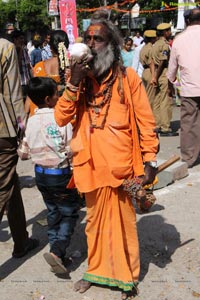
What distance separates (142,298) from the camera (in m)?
3.13

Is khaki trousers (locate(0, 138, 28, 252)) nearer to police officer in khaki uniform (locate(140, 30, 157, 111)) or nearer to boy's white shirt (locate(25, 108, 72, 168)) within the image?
boy's white shirt (locate(25, 108, 72, 168))

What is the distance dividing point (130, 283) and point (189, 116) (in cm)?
344

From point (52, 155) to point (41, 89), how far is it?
1.68 feet

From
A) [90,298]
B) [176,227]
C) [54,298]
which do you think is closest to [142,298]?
[90,298]

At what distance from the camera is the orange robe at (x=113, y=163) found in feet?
9.45

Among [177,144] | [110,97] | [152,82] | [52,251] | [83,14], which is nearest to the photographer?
[110,97]

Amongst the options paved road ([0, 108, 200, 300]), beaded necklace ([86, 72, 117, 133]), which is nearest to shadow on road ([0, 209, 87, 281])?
paved road ([0, 108, 200, 300])

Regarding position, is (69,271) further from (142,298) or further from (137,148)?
(137,148)

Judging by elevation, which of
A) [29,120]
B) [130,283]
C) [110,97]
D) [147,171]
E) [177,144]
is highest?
[110,97]

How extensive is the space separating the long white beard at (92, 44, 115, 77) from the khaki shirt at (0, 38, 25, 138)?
828 mm

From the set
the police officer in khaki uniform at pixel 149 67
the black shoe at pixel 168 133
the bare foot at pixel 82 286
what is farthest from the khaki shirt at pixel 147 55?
the bare foot at pixel 82 286

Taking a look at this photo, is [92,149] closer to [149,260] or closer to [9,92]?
[9,92]

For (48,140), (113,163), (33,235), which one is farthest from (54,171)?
(33,235)

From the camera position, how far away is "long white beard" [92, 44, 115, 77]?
9.12ft
